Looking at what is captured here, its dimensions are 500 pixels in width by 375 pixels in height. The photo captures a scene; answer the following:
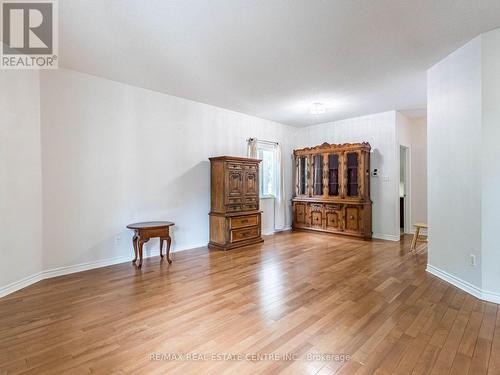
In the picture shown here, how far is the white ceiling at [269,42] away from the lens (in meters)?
2.33

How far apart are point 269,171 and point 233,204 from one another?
76.7 inches

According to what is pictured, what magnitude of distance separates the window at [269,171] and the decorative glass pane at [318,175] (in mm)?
956

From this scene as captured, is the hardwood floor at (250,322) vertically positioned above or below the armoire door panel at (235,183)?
below

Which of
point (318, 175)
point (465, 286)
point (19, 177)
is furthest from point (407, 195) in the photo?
point (19, 177)

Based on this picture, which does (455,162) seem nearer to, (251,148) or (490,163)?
(490,163)

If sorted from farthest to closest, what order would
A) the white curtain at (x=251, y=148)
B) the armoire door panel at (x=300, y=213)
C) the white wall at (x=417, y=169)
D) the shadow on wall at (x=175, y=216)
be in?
the armoire door panel at (x=300, y=213), the white wall at (x=417, y=169), the white curtain at (x=251, y=148), the shadow on wall at (x=175, y=216)

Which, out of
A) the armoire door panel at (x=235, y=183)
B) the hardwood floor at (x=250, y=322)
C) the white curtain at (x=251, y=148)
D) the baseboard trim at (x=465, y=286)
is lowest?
the hardwood floor at (x=250, y=322)

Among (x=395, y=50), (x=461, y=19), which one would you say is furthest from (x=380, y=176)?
(x=461, y=19)

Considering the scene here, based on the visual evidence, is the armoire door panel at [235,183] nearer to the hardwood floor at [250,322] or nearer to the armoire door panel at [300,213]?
the hardwood floor at [250,322]

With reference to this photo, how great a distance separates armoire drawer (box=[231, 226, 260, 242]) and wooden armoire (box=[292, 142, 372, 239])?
1.83 metres

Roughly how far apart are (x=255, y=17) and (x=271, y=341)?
2.79 metres

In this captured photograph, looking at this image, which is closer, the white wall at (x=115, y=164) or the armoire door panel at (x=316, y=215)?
the white wall at (x=115, y=164)

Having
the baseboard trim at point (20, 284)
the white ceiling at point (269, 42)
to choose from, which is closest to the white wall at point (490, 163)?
the white ceiling at point (269, 42)

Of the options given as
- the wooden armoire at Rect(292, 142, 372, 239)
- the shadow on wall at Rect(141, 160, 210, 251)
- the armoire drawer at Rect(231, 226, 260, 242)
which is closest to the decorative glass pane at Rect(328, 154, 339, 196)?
the wooden armoire at Rect(292, 142, 372, 239)
